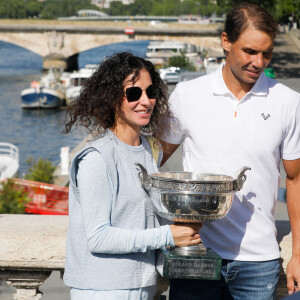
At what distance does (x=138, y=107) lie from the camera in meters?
2.36

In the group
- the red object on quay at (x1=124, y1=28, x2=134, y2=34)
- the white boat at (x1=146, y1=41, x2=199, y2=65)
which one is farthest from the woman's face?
the white boat at (x1=146, y1=41, x2=199, y2=65)

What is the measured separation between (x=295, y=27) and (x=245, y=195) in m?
67.6

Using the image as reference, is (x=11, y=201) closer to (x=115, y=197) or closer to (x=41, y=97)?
(x=115, y=197)

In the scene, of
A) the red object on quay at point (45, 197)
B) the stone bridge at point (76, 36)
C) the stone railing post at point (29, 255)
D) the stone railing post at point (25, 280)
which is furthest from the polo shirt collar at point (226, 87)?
the stone bridge at point (76, 36)

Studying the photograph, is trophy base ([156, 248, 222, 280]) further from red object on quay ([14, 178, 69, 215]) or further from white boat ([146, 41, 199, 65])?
white boat ([146, 41, 199, 65])

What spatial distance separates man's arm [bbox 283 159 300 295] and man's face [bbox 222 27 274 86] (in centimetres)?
38

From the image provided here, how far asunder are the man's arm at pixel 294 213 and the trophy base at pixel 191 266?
0.44 m

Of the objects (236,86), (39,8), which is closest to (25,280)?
(236,86)

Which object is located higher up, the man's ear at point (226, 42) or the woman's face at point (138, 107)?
the man's ear at point (226, 42)

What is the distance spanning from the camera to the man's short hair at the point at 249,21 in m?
2.52

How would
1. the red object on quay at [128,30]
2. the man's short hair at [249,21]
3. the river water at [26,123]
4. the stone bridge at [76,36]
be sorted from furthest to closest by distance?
the stone bridge at [76,36] < the red object on quay at [128,30] < the river water at [26,123] < the man's short hair at [249,21]

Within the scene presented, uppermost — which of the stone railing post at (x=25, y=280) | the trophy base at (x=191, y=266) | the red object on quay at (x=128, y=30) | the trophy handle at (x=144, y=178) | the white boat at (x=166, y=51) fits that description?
the trophy handle at (x=144, y=178)

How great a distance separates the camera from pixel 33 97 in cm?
3769

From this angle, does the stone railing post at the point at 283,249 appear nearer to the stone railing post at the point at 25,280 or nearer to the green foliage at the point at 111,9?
the stone railing post at the point at 25,280
